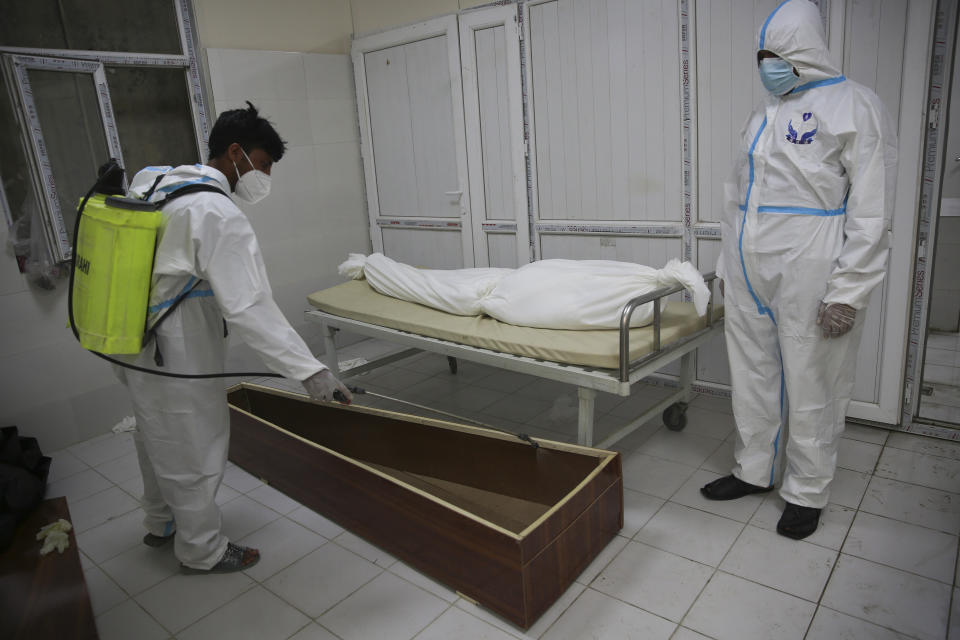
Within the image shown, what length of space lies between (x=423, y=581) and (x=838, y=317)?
1705 millimetres

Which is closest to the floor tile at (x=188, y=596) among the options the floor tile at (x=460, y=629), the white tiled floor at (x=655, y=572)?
the white tiled floor at (x=655, y=572)

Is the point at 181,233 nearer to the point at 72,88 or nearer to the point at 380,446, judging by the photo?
the point at 380,446

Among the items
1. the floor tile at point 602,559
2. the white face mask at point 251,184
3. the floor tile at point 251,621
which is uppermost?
the white face mask at point 251,184

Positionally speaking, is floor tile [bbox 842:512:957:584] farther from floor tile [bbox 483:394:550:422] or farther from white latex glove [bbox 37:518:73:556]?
white latex glove [bbox 37:518:73:556]

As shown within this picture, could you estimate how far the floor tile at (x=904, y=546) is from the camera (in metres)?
2.14

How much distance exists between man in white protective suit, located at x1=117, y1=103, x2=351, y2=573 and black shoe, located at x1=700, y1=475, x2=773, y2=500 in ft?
5.15

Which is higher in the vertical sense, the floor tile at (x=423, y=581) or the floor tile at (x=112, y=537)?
the floor tile at (x=112, y=537)

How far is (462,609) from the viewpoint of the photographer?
212 centimetres

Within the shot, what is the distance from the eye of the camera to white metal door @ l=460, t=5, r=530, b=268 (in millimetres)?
3941

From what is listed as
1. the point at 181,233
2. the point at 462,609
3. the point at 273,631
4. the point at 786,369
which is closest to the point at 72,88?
the point at 181,233

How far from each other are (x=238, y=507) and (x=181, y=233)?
1401mm

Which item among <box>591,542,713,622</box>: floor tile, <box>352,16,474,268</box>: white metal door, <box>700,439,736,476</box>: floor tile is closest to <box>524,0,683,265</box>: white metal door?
<box>352,16,474,268</box>: white metal door

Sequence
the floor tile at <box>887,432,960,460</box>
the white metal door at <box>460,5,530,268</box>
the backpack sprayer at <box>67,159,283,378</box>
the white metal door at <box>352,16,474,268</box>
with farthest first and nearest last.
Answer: the white metal door at <box>352,16,474,268</box>
the white metal door at <box>460,5,530,268</box>
the floor tile at <box>887,432,960,460</box>
the backpack sprayer at <box>67,159,283,378</box>

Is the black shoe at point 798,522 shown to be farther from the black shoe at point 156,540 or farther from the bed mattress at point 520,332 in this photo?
the black shoe at point 156,540
